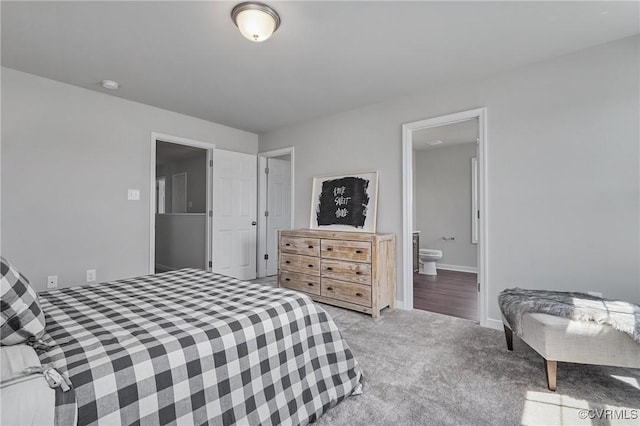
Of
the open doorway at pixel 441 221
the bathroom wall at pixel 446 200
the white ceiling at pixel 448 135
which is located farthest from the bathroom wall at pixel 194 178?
the bathroom wall at pixel 446 200

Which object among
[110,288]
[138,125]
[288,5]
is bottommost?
[110,288]

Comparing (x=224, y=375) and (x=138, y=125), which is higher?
(x=138, y=125)

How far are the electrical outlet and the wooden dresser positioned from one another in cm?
235

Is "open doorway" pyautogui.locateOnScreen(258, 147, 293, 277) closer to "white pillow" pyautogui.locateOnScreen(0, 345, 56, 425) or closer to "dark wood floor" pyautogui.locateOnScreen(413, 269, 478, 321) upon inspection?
"dark wood floor" pyautogui.locateOnScreen(413, 269, 478, 321)

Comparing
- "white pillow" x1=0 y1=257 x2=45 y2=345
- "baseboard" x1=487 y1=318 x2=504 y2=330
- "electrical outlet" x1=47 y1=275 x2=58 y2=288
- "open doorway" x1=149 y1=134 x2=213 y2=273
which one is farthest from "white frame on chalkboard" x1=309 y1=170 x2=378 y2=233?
"white pillow" x1=0 y1=257 x2=45 y2=345

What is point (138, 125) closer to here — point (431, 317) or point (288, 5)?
point (288, 5)

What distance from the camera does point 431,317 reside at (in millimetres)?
3086

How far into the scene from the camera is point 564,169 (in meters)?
2.51

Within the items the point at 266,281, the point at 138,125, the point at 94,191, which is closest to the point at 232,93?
the point at 138,125

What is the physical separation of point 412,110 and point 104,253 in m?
3.81

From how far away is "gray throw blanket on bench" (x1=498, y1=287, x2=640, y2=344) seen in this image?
5.52 feet

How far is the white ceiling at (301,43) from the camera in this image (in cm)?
197

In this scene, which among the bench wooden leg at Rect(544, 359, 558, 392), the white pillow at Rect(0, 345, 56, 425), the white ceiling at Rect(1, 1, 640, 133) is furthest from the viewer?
the white ceiling at Rect(1, 1, 640, 133)

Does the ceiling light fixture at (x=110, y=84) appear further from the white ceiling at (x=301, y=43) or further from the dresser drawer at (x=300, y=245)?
the dresser drawer at (x=300, y=245)
